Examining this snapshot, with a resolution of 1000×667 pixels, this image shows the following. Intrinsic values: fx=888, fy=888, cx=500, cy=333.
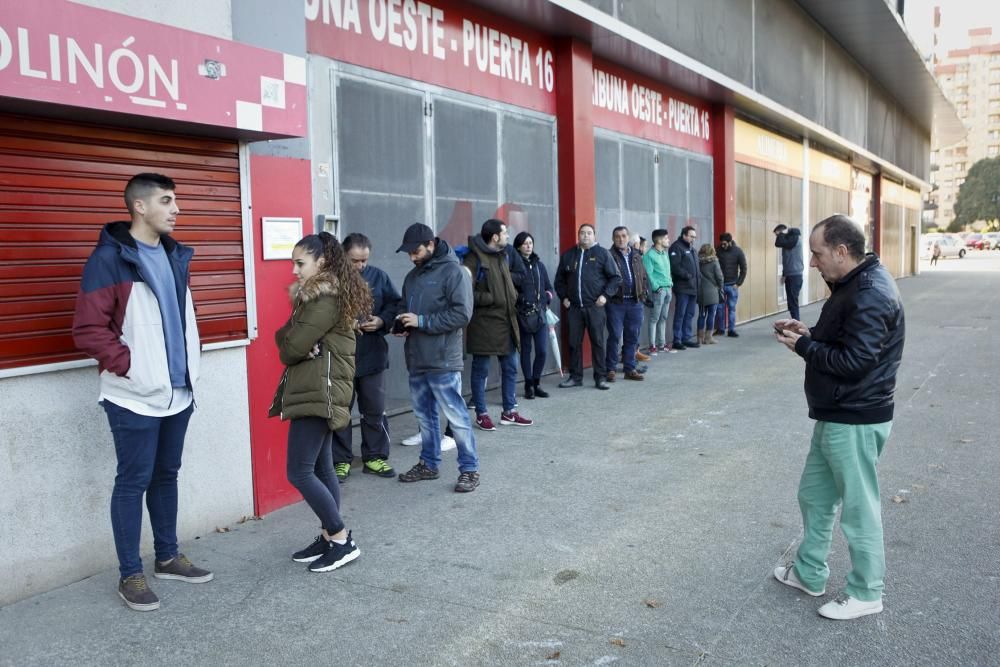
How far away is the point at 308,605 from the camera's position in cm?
423

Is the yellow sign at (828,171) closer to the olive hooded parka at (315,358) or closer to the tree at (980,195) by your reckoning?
the olive hooded parka at (315,358)

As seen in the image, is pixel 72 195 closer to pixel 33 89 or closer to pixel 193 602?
pixel 33 89

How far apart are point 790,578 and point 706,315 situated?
10.7m

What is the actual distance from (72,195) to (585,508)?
3.46 meters

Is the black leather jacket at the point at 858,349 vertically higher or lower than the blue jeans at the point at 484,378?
higher

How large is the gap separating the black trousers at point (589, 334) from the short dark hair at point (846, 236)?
6214mm

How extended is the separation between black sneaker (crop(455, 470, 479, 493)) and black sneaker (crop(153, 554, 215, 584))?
192 centimetres

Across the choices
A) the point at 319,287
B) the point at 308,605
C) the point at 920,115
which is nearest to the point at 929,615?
the point at 308,605

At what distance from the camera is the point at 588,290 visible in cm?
1013

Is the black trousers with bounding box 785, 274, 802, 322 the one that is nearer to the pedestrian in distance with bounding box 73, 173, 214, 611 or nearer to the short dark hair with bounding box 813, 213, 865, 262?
the short dark hair with bounding box 813, 213, 865, 262

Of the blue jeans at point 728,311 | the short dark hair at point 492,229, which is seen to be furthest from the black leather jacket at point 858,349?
the blue jeans at point 728,311

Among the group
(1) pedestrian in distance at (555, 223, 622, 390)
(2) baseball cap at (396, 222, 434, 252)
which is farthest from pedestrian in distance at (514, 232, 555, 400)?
(2) baseball cap at (396, 222, 434, 252)

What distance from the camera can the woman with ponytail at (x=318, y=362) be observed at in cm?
450

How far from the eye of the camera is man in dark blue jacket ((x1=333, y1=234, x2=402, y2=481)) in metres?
6.52
